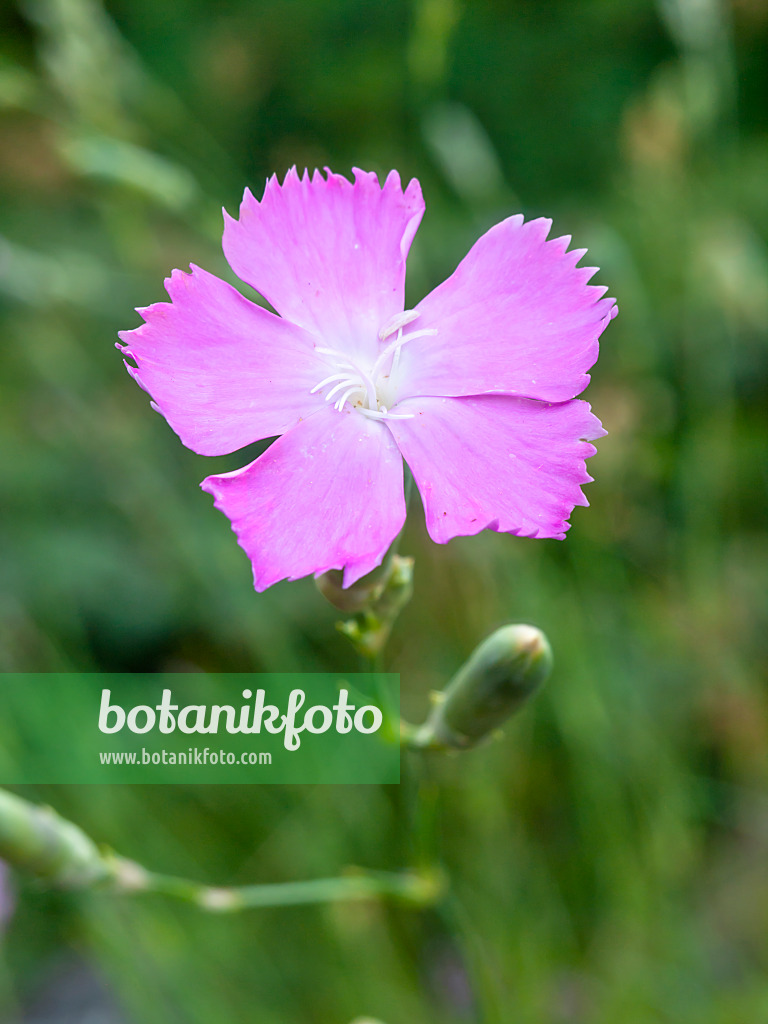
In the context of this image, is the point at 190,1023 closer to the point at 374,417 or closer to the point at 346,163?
the point at 374,417

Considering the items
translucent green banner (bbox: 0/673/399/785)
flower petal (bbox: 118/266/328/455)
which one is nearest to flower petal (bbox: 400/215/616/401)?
flower petal (bbox: 118/266/328/455)

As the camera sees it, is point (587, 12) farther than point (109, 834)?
Yes

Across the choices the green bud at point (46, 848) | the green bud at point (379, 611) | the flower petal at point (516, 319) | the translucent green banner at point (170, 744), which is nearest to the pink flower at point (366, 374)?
the flower petal at point (516, 319)

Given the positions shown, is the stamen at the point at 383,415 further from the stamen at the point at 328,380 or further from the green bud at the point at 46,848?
the green bud at the point at 46,848

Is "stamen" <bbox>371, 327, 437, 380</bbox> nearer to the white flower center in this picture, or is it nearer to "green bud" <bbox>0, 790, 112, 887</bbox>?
the white flower center

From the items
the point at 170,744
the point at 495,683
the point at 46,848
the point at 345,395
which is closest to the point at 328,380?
the point at 345,395

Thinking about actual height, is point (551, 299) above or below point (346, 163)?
below

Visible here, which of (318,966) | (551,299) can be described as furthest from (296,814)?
(551,299)
